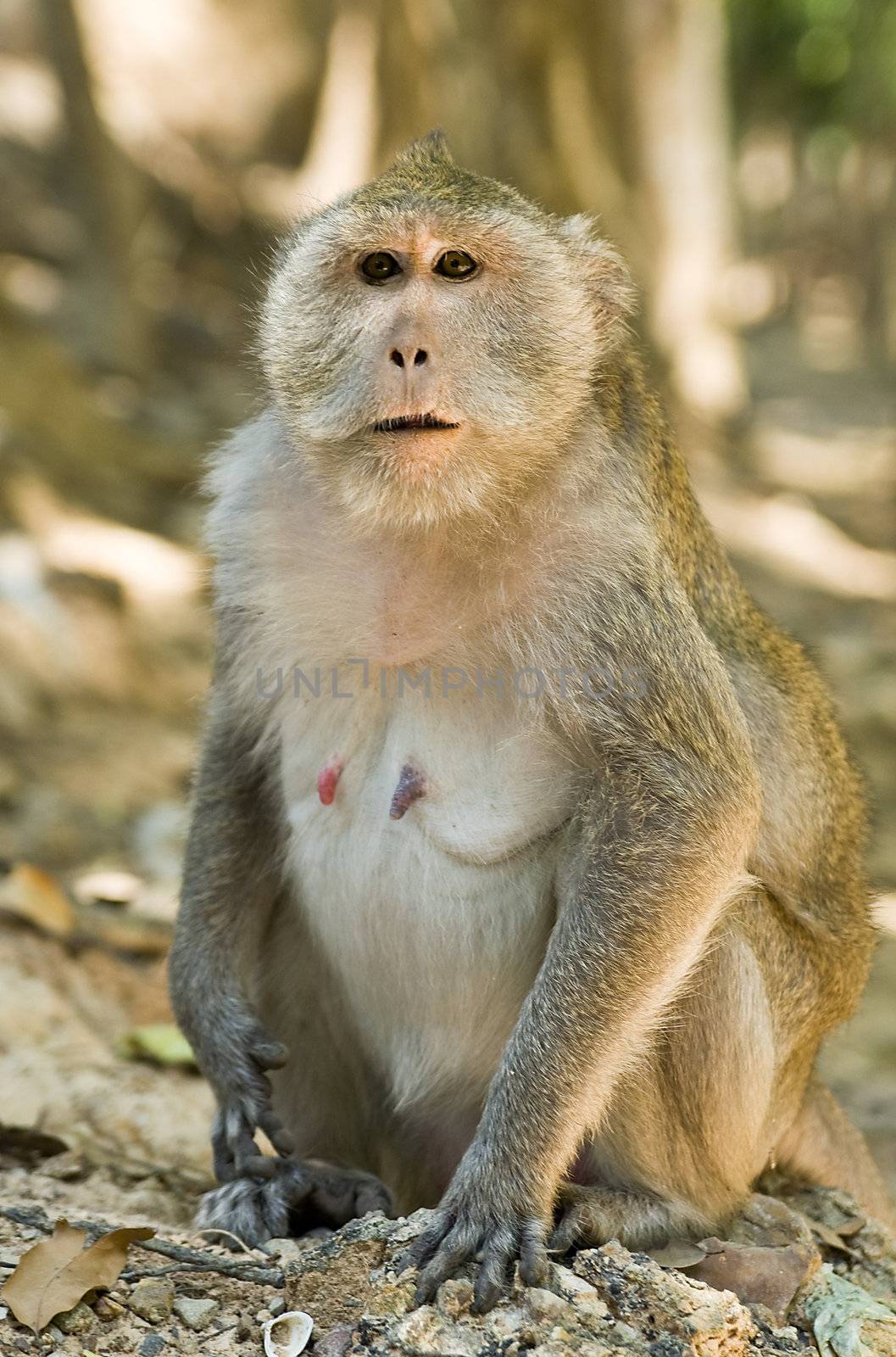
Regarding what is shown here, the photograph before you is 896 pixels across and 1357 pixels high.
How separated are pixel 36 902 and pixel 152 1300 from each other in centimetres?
236

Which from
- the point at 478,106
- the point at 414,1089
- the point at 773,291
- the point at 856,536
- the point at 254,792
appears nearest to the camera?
the point at 414,1089

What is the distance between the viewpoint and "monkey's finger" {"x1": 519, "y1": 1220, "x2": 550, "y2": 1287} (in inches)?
121

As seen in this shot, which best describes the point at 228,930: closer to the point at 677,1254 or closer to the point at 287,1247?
the point at 287,1247

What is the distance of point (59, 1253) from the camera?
3145mm

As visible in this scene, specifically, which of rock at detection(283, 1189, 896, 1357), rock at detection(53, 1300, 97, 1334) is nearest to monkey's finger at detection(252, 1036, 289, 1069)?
rock at detection(283, 1189, 896, 1357)

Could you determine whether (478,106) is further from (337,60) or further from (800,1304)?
(800,1304)

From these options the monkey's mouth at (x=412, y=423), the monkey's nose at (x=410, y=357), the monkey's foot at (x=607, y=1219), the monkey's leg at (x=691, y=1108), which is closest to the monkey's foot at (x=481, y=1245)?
the monkey's foot at (x=607, y=1219)

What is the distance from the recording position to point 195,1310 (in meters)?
3.16

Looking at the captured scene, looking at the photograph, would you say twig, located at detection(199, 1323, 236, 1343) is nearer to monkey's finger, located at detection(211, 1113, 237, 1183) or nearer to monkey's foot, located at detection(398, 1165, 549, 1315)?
monkey's foot, located at detection(398, 1165, 549, 1315)

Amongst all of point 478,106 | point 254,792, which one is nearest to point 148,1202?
point 254,792

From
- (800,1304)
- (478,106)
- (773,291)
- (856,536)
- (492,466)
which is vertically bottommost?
(800,1304)

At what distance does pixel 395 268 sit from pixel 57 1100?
2.42m

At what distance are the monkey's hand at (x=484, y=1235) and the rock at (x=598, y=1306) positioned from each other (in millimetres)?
26

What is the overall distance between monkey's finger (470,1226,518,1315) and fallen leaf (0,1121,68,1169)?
1440 millimetres
